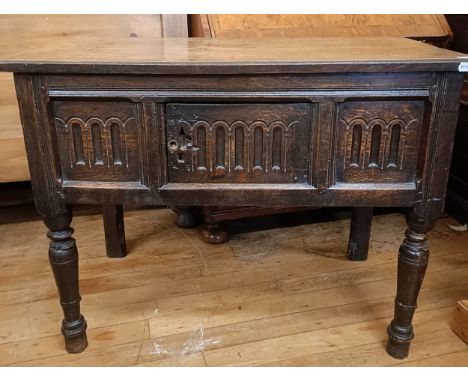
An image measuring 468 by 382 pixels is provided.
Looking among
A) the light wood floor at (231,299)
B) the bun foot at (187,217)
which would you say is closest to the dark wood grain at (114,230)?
the light wood floor at (231,299)

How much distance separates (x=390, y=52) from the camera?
109cm

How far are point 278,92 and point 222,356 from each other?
0.69 metres

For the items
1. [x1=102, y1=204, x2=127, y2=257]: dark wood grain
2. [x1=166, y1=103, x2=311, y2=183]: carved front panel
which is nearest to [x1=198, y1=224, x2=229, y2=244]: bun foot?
[x1=102, y1=204, x2=127, y2=257]: dark wood grain

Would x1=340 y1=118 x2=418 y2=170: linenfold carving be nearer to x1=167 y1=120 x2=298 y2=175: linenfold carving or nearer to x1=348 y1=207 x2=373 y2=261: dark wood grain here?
x1=167 y1=120 x2=298 y2=175: linenfold carving

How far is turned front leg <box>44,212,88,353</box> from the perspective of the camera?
1.17m

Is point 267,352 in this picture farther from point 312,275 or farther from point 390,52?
point 390,52

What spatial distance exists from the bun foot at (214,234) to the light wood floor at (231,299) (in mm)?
29

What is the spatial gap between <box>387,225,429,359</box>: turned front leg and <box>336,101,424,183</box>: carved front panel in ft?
0.56

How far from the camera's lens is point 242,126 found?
1061 millimetres

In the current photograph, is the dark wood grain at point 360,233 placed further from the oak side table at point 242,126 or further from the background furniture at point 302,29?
the oak side table at point 242,126

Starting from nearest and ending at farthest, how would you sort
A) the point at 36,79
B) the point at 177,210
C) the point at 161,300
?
the point at 36,79 < the point at 161,300 < the point at 177,210

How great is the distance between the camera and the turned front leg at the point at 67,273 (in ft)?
3.85

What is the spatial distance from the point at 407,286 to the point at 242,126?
0.56 meters

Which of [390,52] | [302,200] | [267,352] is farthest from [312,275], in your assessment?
[390,52]
